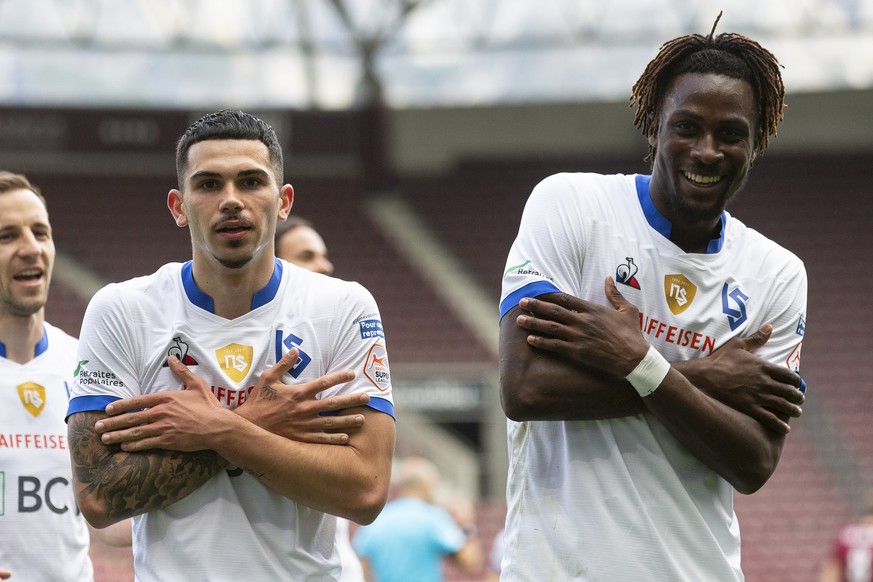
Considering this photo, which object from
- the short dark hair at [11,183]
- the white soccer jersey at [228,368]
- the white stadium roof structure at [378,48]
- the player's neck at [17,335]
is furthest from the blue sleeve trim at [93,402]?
the white stadium roof structure at [378,48]

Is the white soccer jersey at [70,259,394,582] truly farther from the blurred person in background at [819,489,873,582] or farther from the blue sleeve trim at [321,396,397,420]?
the blurred person in background at [819,489,873,582]

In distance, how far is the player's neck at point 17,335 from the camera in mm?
4406

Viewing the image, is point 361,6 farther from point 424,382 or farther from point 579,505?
point 579,505

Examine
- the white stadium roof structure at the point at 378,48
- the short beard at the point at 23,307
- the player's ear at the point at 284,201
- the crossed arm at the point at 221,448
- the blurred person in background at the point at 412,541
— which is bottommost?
the blurred person in background at the point at 412,541

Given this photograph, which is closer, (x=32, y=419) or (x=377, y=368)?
(x=377, y=368)

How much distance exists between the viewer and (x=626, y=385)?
3.11 metres

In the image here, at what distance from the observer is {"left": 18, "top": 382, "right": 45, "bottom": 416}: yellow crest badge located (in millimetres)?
4305

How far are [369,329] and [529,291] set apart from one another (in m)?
0.51

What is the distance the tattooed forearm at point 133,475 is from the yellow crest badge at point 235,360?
244 mm

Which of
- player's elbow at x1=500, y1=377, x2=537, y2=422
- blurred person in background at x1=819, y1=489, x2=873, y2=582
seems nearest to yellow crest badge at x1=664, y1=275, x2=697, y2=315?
player's elbow at x1=500, y1=377, x2=537, y2=422

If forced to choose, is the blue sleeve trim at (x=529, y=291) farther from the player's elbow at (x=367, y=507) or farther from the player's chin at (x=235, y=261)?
the player's chin at (x=235, y=261)

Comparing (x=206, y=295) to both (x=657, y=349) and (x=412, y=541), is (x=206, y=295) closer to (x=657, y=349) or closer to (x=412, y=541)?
(x=657, y=349)

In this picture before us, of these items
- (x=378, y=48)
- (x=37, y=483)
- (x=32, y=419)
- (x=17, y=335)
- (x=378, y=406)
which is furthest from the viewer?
(x=378, y=48)

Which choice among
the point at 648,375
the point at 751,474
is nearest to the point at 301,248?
the point at 648,375
